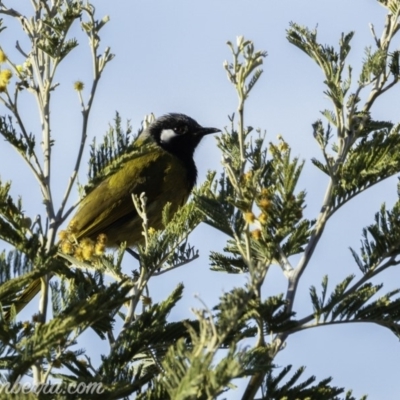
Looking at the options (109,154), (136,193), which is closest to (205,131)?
(136,193)

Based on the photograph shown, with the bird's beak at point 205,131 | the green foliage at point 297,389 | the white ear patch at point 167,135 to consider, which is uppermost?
the bird's beak at point 205,131

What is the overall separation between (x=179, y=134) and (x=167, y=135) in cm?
10

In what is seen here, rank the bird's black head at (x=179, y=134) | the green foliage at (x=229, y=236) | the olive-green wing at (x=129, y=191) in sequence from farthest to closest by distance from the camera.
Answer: the bird's black head at (x=179, y=134) → the olive-green wing at (x=129, y=191) → the green foliage at (x=229, y=236)

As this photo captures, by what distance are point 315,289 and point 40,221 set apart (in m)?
0.94

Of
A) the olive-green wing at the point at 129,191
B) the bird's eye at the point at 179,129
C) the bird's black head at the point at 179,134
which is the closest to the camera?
the olive-green wing at the point at 129,191

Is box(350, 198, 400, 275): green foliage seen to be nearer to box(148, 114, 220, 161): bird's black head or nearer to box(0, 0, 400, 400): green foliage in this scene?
box(0, 0, 400, 400): green foliage

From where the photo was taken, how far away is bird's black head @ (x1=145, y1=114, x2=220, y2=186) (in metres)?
7.05

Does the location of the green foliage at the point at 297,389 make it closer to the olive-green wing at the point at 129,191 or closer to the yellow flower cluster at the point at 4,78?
the yellow flower cluster at the point at 4,78

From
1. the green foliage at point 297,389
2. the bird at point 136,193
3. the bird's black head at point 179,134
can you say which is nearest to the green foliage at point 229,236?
the green foliage at point 297,389

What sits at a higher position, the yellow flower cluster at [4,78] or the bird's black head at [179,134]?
the bird's black head at [179,134]

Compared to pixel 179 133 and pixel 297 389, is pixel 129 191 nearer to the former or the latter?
pixel 179 133

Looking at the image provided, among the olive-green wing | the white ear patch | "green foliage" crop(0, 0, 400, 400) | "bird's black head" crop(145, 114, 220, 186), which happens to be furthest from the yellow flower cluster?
the white ear patch

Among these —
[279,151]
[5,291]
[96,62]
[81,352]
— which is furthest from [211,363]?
[96,62]

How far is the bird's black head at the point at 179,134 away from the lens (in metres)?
7.05
